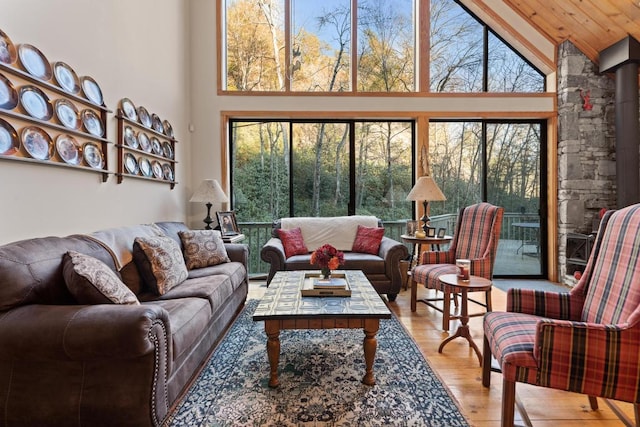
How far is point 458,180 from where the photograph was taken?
4824 millimetres

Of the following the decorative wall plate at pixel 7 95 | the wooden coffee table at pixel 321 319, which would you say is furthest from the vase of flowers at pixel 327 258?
the decorative wall plate at pixel 7 95

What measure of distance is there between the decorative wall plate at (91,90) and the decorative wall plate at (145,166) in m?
0.73

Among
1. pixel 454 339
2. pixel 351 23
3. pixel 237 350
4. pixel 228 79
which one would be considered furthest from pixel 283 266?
pixel 351 23

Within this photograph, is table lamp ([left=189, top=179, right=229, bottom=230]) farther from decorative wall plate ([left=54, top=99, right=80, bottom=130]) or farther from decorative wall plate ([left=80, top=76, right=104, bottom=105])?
decorative wall plate ([left=54, top=99, right=80, bottom=130])

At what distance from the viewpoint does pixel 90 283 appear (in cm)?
160

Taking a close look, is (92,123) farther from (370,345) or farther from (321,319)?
(370,345)

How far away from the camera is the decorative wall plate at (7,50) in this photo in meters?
1.79

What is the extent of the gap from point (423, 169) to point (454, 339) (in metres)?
2.65

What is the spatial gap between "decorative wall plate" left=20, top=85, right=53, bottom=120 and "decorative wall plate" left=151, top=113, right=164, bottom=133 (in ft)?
4.67

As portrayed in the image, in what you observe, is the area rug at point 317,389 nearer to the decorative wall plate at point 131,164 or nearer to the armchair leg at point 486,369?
the armchair leg at point 486,369

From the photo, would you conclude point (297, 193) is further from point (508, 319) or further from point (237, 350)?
point (508, 319)

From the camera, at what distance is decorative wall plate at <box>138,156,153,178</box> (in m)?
3.24

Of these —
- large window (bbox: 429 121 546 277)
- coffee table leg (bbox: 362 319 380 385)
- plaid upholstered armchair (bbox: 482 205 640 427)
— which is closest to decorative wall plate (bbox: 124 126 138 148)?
coffee table leg (bbox: 362 319 380 385)

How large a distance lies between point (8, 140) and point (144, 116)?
1602 millimetres
